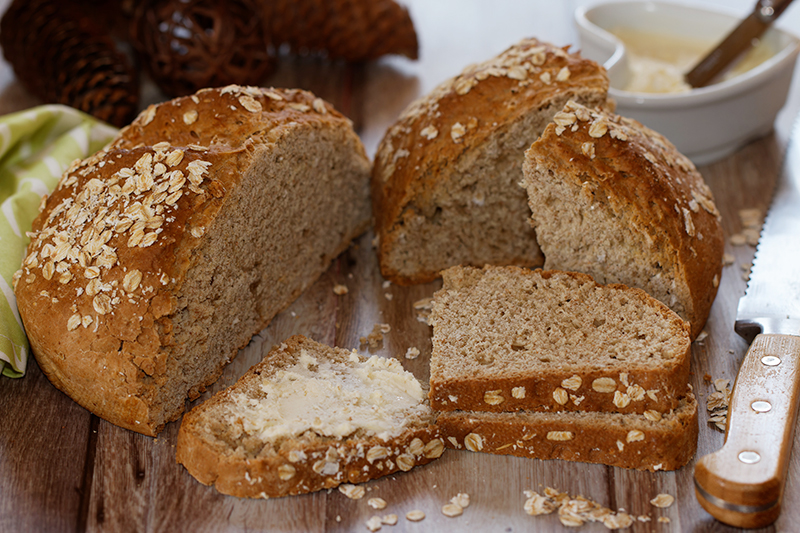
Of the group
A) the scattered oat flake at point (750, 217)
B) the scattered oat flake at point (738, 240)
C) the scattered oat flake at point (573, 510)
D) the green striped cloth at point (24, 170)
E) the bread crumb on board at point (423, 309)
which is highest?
the green striped cloth at point (24, 170)

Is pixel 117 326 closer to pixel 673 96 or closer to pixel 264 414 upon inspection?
pixel 264 414

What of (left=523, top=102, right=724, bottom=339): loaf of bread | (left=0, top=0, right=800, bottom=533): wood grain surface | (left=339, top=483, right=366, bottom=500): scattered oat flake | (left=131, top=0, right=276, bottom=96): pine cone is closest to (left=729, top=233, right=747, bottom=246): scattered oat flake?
(left=0, top=0, right=800, bottom=533): wood grain surface

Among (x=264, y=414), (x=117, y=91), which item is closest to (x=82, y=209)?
(x=264, y=414)

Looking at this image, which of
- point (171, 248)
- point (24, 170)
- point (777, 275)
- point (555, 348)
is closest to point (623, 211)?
point (555, 348)

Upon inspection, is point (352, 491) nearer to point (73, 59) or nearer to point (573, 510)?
point (573, 510)

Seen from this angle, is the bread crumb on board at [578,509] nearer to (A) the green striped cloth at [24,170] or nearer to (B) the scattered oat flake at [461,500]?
(B) the scattered oat flake at [461,500]

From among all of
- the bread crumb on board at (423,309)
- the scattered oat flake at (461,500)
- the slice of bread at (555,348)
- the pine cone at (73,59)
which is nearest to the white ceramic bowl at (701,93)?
the slice of bread at (555,348)
